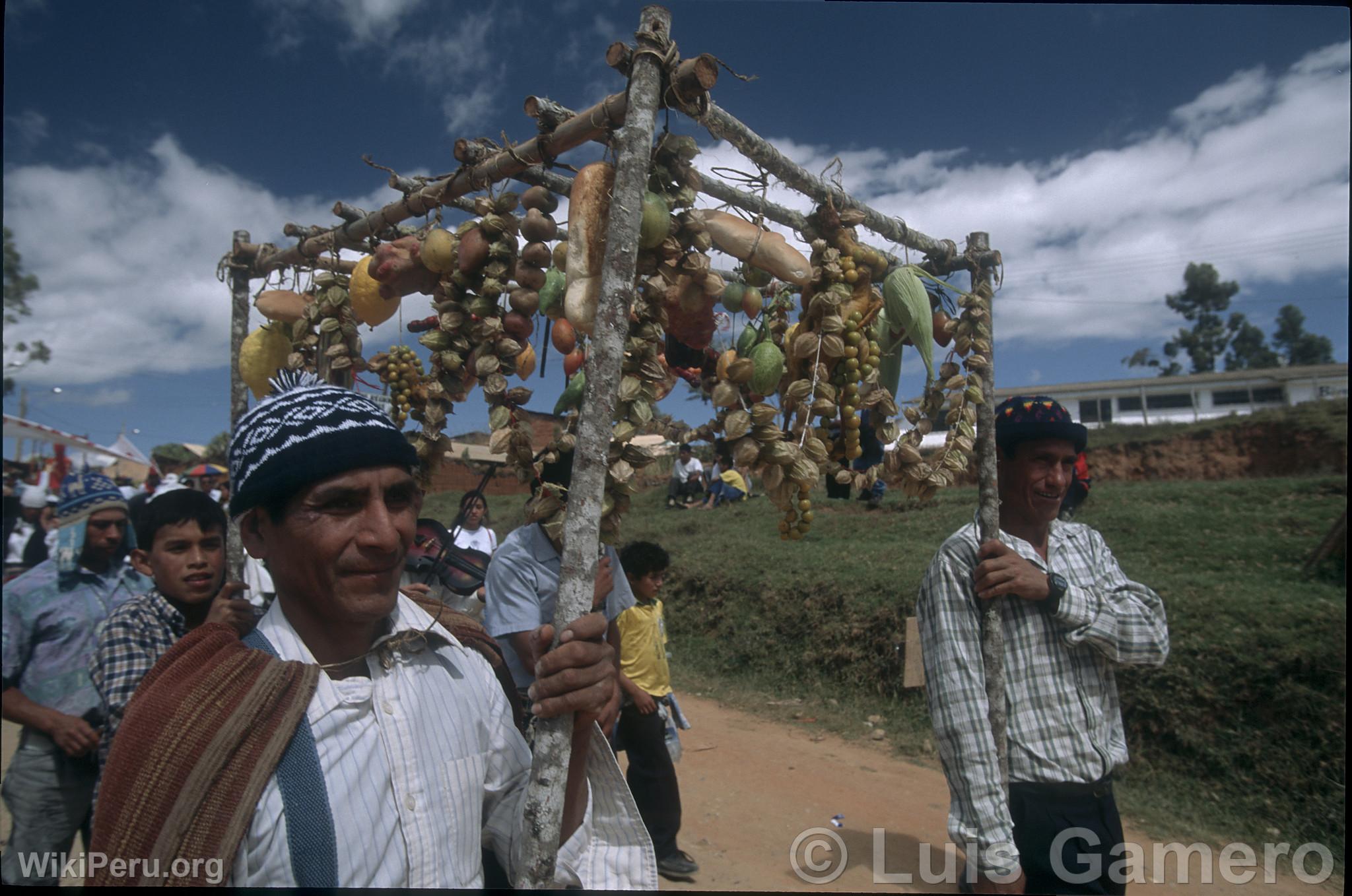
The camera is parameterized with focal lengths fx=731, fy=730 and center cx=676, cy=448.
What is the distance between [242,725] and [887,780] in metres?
4.61

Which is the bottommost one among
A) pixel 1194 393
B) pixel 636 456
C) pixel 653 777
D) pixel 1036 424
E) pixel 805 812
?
pixel 805 812

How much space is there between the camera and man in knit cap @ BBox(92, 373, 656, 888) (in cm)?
104

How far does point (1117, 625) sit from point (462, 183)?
228cm

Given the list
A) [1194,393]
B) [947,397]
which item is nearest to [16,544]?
[947,397]

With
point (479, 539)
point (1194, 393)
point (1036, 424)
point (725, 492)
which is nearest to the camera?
point (1036, 424)

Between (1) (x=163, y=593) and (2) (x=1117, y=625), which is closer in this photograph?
(2) (x=1117, y=625)

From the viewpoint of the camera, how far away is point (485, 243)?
1.88 meters

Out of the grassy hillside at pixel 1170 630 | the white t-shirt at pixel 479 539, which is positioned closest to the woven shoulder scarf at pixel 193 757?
the white t-shirt at pixel 479 539

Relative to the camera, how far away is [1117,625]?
6.98 feet

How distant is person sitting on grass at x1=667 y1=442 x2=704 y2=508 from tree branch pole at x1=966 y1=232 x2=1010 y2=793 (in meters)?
12.0

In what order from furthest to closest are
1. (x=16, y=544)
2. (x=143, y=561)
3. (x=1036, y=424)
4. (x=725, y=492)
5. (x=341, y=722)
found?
(x=725, y=492) → (x=16, y=544) → (x=143, y=561) → (x=1036, y=424) → (x=341, y=722)

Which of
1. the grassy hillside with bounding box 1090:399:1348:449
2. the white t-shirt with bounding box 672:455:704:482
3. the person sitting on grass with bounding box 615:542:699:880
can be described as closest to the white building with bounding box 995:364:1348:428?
the grassy hillside with bounding box 1090:399:1348:449

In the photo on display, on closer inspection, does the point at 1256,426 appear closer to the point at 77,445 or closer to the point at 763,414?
the point at 763,414

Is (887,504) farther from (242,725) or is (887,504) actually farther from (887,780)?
(242,725)
